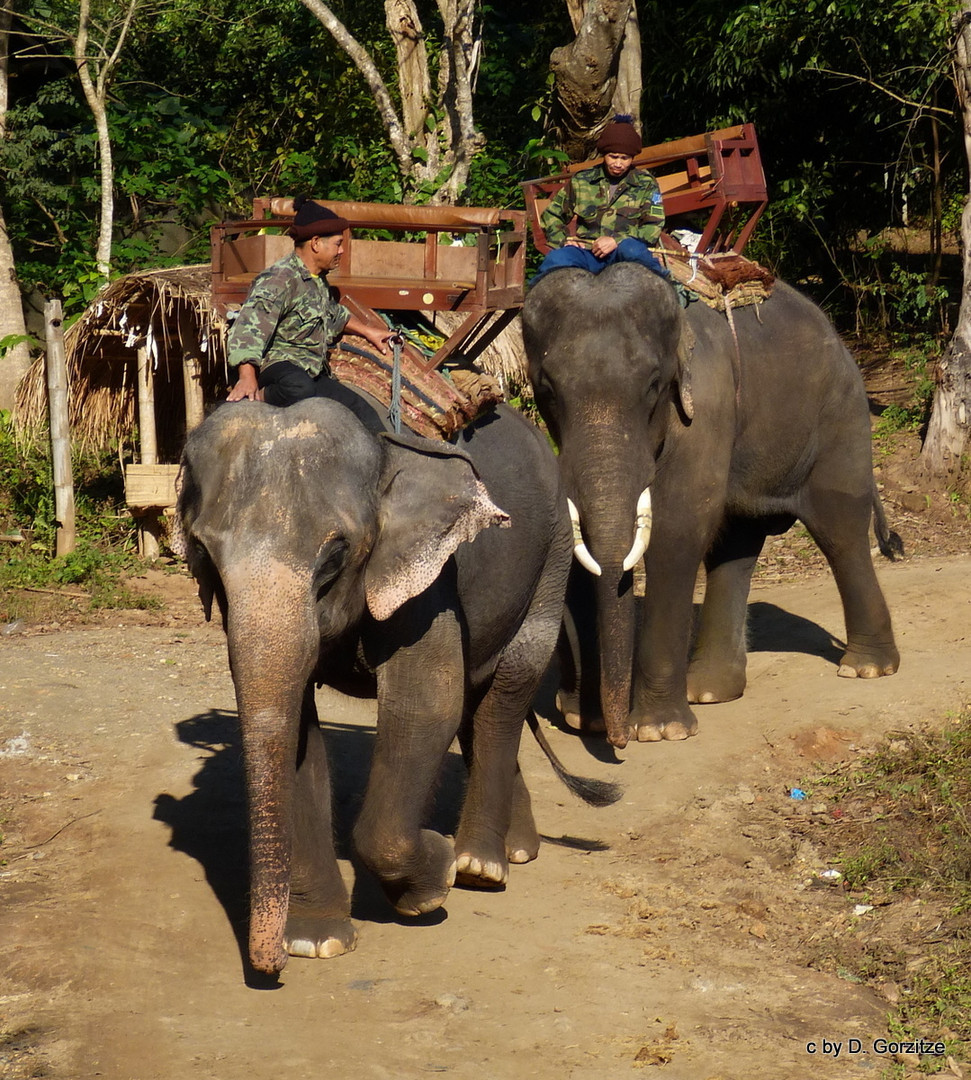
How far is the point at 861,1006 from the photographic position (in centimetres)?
420

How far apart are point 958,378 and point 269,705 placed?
810cm

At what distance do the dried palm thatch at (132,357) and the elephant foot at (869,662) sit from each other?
4300 mm

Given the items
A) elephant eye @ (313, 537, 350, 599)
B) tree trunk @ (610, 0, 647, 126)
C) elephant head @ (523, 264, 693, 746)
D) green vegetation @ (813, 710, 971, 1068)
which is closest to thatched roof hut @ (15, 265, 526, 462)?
tree trunk @ (610, 0, 647, 126)

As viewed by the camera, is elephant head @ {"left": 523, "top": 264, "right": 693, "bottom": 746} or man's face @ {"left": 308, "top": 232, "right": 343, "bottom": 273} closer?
man's face @ {"left": 308, "top": 232, "right": 343, "bottom": 273}

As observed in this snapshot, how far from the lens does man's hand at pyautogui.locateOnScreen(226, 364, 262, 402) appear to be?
419 centimetres

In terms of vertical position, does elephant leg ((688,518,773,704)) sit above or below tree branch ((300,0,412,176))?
below

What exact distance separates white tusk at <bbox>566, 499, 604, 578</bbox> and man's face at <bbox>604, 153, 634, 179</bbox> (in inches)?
66.8

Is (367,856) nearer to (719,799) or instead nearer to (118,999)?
(118,999)

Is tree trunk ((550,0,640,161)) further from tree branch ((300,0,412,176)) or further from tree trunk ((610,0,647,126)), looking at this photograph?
tree branch ((300,0,412,176))

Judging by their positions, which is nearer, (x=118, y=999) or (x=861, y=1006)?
(x=118, y=999)

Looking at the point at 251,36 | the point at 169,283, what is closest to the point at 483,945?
the point at 169,283

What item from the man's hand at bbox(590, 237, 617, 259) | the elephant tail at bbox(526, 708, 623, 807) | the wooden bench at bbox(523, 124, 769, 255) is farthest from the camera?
the wooden bench at bbox(523, 124, 769, 255)

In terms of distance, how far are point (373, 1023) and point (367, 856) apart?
0.47 meters

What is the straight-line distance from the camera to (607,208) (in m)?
6.73
